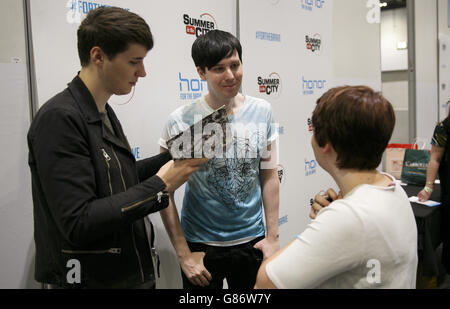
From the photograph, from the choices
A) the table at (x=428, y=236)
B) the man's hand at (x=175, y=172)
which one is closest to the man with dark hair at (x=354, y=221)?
the man's hand at (x=175, y=172)

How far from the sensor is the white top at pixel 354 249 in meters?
0.88

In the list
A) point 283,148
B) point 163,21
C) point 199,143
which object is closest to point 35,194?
point 199,143

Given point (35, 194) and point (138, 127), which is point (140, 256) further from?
point (138, 127)

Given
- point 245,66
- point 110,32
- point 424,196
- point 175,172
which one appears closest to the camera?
point 110,32

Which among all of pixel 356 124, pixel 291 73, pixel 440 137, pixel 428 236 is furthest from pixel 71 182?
pixel 440 137

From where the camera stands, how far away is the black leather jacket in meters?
1.01

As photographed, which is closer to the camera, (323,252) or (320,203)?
(323,252)

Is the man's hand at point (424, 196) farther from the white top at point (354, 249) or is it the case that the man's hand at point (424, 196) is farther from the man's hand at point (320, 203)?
the white top at point (354, 249)

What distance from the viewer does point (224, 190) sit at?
170 cm

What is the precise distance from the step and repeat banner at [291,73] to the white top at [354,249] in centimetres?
183

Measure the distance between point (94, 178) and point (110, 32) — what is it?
46 cm

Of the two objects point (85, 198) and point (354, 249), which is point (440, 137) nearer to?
point (354, 249)

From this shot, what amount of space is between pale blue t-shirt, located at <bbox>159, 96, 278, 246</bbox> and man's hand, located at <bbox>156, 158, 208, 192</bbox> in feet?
1.37

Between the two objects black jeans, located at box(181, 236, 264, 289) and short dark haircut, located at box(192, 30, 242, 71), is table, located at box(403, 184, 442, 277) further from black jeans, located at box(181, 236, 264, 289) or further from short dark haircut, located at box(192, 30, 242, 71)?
short dark haircut, located at box(192, 30, 242, 71)
